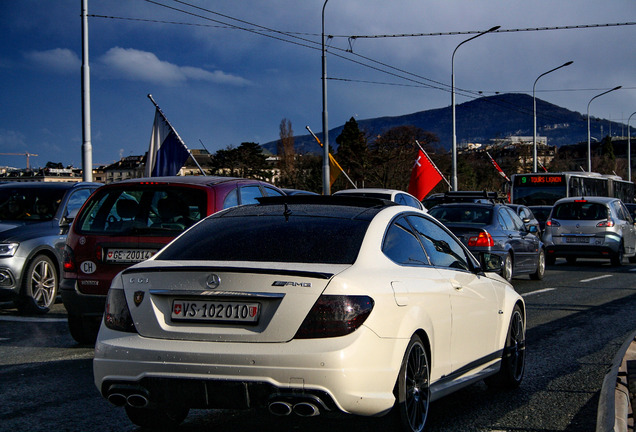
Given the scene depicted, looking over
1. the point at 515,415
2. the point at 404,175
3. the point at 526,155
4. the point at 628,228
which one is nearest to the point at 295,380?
the point at 515,415

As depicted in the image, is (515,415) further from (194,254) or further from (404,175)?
(404,175)

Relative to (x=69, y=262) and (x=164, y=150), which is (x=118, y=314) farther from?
(x=164, y=150)

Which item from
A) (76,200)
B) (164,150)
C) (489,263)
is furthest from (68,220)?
(164,150)

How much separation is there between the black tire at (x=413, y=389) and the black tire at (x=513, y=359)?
1627mm

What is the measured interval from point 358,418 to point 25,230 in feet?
24.6

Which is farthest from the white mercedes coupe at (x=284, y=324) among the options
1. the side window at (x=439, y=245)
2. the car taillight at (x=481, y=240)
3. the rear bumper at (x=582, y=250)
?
the rear bumper at (x=582, y=250)

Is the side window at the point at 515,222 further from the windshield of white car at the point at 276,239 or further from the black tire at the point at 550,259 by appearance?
the windshield of white car at the point at 276,239

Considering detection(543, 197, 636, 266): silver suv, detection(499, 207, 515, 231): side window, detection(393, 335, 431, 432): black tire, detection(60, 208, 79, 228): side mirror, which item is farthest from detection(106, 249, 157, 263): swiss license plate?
detection(543, 197, 636, 266): silver suv

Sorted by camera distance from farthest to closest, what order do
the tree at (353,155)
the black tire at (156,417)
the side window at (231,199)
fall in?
the tree at (353,155) → the side window at (231,199) → the black tire at (156,417)

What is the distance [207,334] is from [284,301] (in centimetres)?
44

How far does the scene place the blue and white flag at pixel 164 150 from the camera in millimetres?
20766

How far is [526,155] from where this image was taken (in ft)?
300

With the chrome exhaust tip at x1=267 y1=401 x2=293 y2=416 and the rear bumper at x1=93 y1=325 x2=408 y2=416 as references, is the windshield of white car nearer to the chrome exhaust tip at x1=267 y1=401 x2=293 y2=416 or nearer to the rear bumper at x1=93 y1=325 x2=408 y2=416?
the rear bumper at x1=93 y1=325 x2=408 y2=416

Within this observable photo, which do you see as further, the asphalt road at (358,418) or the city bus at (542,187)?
the city bus at (542,187)
